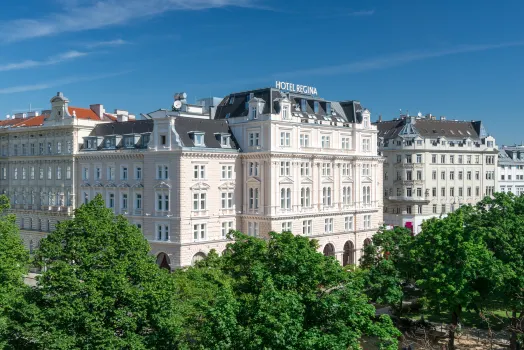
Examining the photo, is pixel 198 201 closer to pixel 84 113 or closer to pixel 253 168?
pixel 253 168

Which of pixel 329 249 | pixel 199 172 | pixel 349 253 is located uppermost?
pixel 199 172

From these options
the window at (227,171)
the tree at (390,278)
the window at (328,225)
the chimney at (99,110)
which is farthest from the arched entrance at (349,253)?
the chimney at (99,110)

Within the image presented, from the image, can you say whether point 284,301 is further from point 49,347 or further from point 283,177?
point 283,177

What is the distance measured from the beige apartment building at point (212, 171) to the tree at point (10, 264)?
76.7 feet

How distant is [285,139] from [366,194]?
20.7 meters

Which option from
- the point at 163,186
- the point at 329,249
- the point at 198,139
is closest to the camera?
the point at 163,186

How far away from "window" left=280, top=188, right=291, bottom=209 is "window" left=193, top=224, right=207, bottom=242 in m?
10.6

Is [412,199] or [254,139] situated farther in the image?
[412,199]

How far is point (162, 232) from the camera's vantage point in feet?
237

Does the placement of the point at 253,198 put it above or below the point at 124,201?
above

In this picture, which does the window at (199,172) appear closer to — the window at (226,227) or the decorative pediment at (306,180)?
the window at (226,227)

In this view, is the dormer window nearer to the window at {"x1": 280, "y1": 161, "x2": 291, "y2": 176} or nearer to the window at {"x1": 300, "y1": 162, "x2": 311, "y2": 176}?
the window at {"x1": 280, "y1": 161, "x2": 291, "y2": 176}

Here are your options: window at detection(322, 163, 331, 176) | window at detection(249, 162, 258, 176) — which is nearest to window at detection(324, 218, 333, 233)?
window at detection(322, 163, 331, 176)

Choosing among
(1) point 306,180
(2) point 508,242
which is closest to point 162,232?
(1) point 306,180
